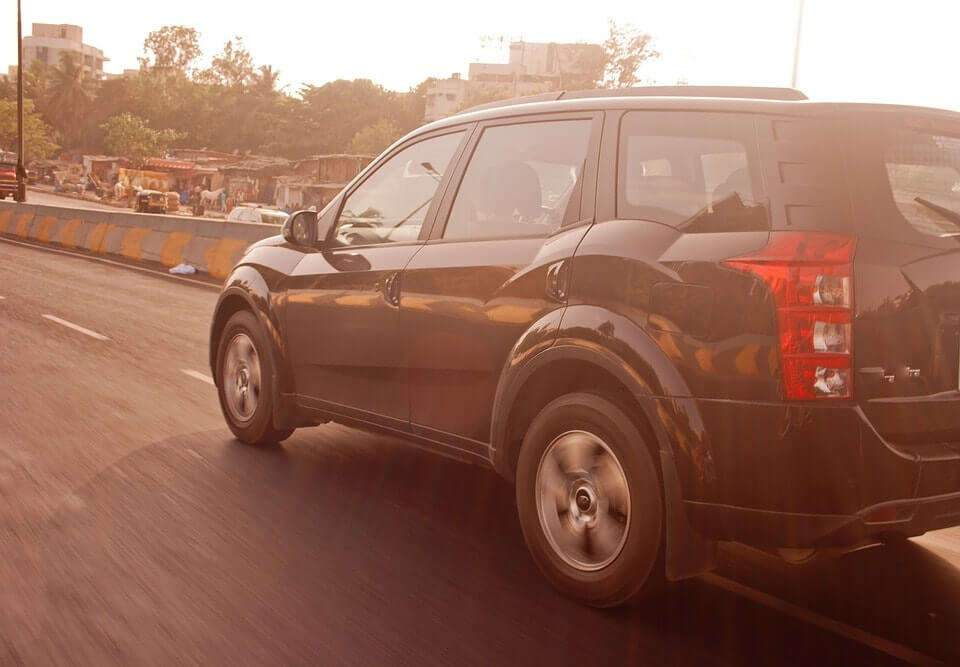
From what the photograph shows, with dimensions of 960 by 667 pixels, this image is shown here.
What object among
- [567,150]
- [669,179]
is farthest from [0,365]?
[669,179]

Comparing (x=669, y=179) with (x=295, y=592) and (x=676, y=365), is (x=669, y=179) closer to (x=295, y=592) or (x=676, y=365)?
(x=676, y=365)

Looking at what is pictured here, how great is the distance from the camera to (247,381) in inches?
265

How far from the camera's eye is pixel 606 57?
84.4 meters

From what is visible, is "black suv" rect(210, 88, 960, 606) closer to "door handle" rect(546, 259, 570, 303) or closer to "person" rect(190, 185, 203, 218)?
"door handle" rect(546, 259, 570, 303)

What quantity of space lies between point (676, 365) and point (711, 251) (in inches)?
15.8

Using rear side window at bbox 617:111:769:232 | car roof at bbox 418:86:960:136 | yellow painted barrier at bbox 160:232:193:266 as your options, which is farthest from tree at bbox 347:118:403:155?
rear side window at bbox 617:111:769:232

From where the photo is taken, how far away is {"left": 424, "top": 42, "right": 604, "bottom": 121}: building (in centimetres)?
8500

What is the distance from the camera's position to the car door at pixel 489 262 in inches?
177

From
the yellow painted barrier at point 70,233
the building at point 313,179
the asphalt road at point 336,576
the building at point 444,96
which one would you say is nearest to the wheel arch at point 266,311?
the asphalt road at point 336,576

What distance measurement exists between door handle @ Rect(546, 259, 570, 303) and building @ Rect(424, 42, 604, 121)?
7991cm

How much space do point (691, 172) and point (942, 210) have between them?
870mm

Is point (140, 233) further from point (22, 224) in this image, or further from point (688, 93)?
point (688, 93)

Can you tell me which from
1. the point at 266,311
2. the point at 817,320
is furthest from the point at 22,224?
the point at 817,320

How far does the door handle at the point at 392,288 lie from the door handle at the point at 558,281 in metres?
1.07
